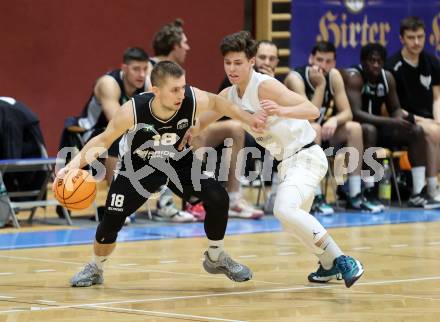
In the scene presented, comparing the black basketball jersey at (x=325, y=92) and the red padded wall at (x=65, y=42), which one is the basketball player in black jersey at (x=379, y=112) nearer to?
the black basketball jersey at (x=325, y=92)

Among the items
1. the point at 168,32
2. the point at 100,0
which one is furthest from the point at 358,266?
the point at 100,0

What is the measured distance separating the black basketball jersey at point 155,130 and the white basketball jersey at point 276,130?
1.34 feet

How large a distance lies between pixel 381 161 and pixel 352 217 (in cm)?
92

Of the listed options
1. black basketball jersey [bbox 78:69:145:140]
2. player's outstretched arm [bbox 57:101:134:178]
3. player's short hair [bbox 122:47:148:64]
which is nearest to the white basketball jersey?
player's outstretched arm [bbox 57:101:134:178]

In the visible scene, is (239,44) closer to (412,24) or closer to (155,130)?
(155,130)

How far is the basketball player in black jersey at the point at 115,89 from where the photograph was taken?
10.2 metres

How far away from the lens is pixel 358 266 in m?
6.61

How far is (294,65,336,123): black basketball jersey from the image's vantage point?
35.8 feet

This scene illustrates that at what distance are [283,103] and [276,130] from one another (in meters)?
0.21

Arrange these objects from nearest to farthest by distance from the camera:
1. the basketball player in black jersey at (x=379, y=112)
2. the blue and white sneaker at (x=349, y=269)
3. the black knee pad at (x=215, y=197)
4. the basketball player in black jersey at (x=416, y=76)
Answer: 1. the blue and white sneaker at (x=349, y=269)
2. the black knee pad at (x=215, y=197)
3. the basketball player in black jersey at (x=379, y=112)
4. the basketball player in black jersey at (x=416, y=76)

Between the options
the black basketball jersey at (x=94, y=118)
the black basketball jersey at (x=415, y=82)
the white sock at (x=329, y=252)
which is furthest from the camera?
the black basketball jersey at (x=415, y=82)

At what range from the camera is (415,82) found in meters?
11.9

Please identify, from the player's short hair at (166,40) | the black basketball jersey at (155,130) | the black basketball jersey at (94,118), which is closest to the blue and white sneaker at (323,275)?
the black basketball jersey at (155,130)

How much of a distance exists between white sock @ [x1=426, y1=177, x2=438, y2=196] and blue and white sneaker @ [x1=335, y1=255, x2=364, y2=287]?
5112 mm
